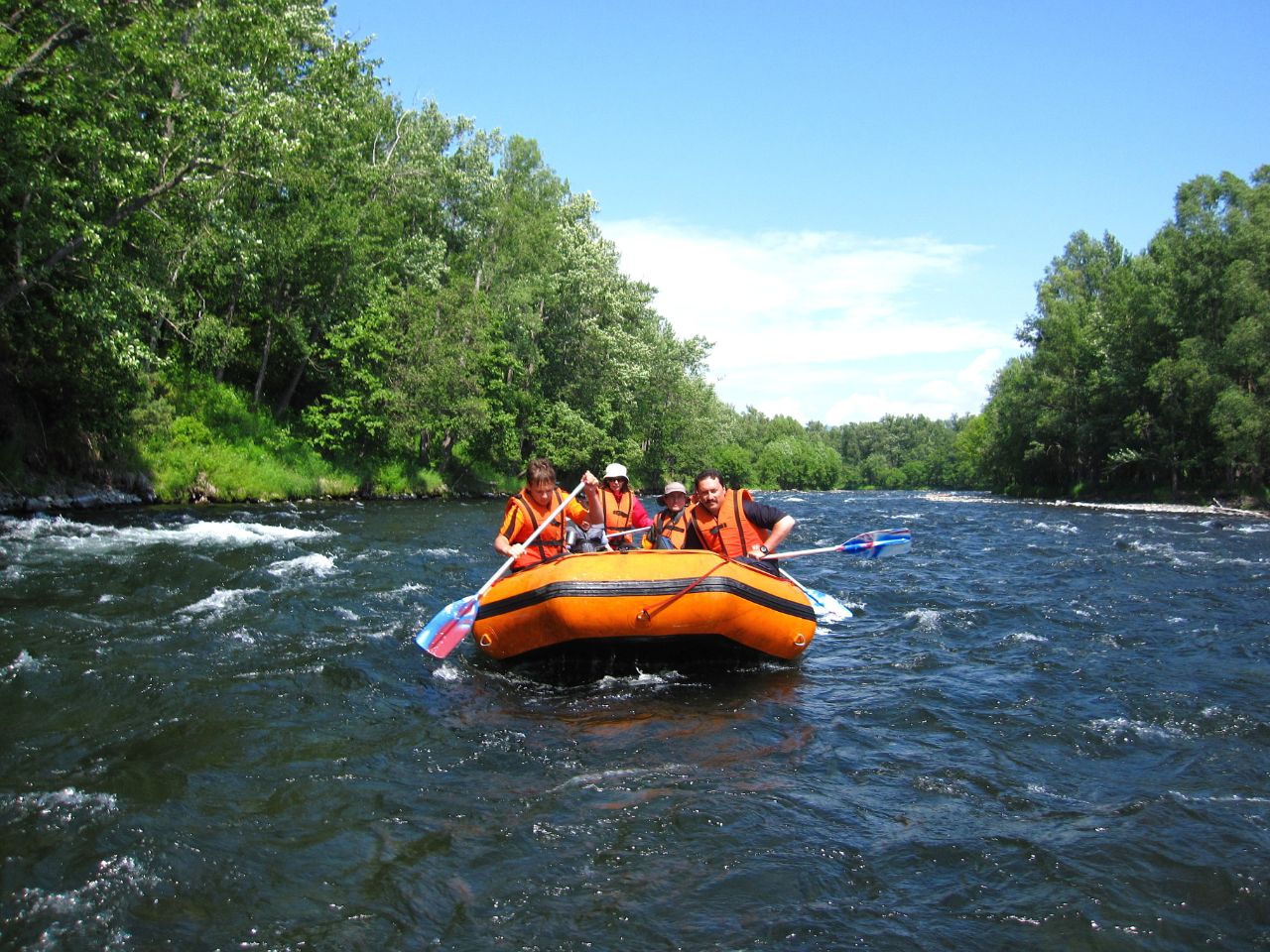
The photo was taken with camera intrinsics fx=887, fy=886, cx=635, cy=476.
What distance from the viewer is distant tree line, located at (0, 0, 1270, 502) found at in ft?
41.1

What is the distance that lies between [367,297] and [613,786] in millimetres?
24428

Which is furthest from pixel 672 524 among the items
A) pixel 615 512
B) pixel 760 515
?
pixel 615 512

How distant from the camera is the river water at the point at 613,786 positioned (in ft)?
11.3

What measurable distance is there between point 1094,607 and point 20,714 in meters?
10.4

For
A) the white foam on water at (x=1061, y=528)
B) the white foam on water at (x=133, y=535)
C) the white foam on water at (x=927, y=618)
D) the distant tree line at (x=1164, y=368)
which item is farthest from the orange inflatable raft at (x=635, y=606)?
the distant tree line at (x=1164, y=368)

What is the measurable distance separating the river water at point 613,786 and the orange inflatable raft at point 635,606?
40 centimetres

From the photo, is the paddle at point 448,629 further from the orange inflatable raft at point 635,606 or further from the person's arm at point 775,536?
the person's arm at point 775,536

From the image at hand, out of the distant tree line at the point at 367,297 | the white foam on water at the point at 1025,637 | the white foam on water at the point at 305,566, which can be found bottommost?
the white foam on water at the point at 1025,637

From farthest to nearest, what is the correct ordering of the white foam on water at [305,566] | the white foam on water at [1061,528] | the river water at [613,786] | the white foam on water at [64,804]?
the white foam on water at [1061,528], the white foam on water at [305,566], the white foam on water at [64,804], the river water at [613,786]

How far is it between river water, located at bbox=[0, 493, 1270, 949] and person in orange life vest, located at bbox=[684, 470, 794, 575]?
1099mm

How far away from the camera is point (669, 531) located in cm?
852

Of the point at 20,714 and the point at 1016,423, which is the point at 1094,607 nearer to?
the point at 20,714

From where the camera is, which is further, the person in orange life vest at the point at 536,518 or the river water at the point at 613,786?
the person in orange life vest at the point at 536,518

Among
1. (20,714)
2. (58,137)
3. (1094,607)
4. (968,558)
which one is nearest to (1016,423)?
(968,558)
